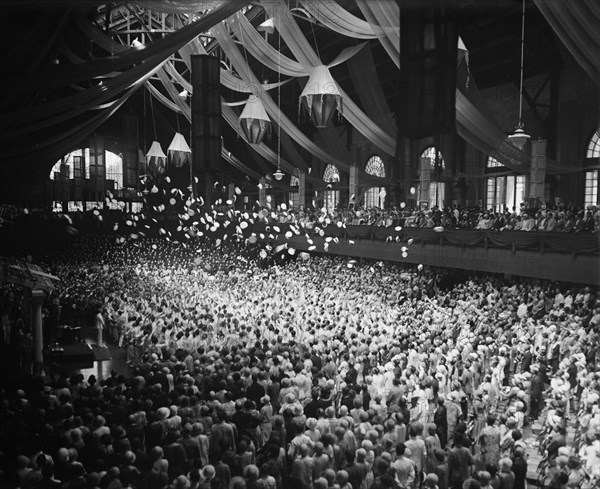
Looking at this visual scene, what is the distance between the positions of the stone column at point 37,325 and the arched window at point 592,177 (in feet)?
53.3

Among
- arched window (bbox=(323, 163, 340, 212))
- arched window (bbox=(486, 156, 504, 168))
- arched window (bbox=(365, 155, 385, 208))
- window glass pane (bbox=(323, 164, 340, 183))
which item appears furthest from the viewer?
window glass pane (bbox=(323, 164, 340, 183))

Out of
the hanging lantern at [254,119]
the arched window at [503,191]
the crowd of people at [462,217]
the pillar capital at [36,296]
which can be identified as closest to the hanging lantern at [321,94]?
the hanging lantern at [254,119]

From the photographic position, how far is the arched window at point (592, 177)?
62.3ft

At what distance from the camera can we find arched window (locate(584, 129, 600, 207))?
62.3 feet

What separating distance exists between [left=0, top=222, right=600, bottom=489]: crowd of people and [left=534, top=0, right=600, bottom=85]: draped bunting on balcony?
476cm

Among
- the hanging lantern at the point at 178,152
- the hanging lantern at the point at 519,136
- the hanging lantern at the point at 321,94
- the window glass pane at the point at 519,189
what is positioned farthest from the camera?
the window glass pane at the point at 519,189

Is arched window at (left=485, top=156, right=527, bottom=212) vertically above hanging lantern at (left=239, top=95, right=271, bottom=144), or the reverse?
hanging lantern at (left=239, top=95, right=271, bottom=144)

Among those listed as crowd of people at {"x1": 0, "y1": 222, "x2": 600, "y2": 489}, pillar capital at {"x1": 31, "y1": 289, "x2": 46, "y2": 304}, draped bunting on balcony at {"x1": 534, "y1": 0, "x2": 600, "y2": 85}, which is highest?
draped bunting on balcony at {"x1": 534, "y1": 0, "x2": 600, "y2": 85}

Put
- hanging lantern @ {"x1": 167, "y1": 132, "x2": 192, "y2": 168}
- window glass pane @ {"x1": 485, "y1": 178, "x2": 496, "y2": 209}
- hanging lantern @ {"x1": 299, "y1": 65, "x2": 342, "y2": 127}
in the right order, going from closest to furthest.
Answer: hanging lantern @ {"x1": 299, "y1": 65, "x2": 342, "y2": 127} < hanging lantern @ {"x1": 167, "y1": 132, "x2": 192, "y2": 168} < window glass pane @ {"x1": 485, "y1": 178, "x2": 496, "y2": 209}

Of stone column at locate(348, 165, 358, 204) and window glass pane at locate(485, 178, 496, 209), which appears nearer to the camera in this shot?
window glass pane at locate(485, 178, 496, 209)

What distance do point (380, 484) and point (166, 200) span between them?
33075 millimetres

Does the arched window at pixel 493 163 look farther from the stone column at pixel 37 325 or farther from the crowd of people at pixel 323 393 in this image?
the stone column at pixel 37 325

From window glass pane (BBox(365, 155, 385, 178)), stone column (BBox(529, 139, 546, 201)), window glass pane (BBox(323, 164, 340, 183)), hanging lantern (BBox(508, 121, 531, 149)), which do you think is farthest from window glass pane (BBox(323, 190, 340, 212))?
hanging lantern (BBox(508, 121, 531, 149))

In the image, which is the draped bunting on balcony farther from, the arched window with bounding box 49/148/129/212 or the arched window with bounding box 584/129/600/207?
the arched window with bounding box 49/148/129/212
